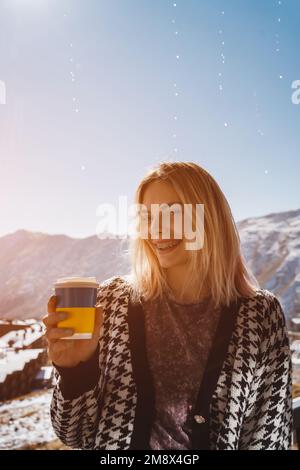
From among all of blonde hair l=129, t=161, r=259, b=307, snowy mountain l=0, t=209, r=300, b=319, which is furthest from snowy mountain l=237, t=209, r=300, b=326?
blonde hair l=129, t=161, r=259, b=307

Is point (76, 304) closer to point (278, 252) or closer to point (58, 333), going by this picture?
point (58, 333)

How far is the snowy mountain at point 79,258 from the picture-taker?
57.0 metres

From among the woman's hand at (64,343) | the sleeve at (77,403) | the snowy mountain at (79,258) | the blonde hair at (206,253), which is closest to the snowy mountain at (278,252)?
the snowy mountain at (79,258)

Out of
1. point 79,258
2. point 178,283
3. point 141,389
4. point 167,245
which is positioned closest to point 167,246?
point 167,245

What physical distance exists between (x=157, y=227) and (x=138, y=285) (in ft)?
0.68

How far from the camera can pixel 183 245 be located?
1269 millimetres

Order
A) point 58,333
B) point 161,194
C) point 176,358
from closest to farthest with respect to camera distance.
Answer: point 58,333 → point 176,358 → point 161,194

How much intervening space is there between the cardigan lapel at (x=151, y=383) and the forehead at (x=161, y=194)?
381mm

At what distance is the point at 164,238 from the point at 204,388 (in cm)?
45

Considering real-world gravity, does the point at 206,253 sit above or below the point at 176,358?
above

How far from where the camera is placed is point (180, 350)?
116cm

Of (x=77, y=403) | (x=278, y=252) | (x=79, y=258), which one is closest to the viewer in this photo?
(x=77, y=403)

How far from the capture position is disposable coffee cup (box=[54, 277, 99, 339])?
92 centimetres
